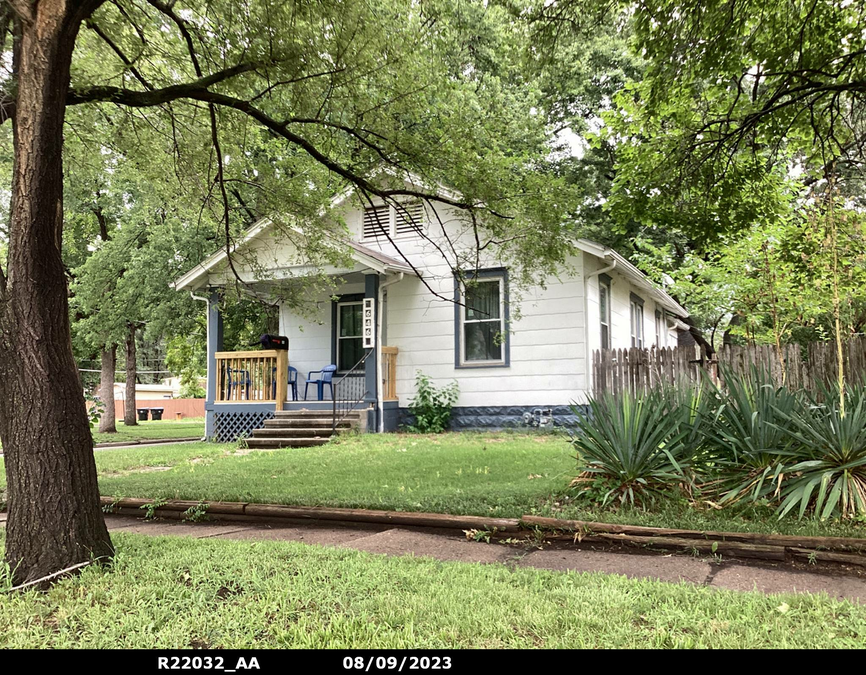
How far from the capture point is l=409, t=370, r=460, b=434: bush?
44.9ft

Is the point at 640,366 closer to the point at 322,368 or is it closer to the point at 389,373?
the point at 389,373

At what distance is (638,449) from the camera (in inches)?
227

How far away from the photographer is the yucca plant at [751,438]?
17.6 ft

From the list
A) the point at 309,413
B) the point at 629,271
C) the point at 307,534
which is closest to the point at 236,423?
the point at 309,413

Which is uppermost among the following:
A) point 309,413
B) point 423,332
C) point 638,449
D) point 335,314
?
point 335,314

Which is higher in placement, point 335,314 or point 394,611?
point 335,314

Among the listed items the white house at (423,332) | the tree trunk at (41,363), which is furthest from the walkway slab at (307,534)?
the white house at (423,332)

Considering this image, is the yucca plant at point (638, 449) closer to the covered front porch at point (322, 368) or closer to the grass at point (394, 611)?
the grass at point (394, 611)

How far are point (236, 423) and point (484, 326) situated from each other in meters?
6.19

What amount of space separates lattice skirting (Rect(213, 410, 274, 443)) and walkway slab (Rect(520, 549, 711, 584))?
1048 cm

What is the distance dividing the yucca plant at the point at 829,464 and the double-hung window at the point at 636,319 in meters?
11.6
